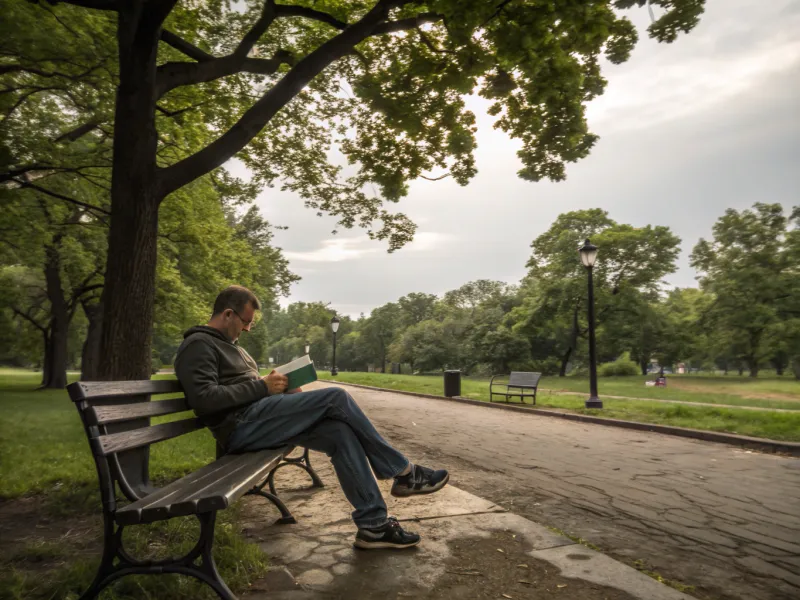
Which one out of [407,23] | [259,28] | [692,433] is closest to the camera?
[407,23]

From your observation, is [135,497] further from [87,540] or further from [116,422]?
[87,540]

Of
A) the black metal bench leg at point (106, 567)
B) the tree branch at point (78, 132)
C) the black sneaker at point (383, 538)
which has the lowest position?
the black sneaker at point (383, 538)

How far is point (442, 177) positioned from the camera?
8656 mm

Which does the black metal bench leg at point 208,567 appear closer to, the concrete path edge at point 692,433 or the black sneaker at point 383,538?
the black sneaker at point 383,538

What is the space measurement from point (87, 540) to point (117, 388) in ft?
4.90

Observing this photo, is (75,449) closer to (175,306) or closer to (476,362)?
(175,306)

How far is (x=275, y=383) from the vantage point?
3217 mm

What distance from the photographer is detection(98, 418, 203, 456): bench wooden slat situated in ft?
7.38

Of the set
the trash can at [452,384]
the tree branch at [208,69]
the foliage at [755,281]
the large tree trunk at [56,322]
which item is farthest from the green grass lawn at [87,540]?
the foliage at [755,281]

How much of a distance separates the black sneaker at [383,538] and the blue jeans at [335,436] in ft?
0.17

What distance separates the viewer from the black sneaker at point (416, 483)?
321 centimetres

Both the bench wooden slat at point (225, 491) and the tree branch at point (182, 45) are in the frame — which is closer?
the bench wooden slat at point (225, 491)

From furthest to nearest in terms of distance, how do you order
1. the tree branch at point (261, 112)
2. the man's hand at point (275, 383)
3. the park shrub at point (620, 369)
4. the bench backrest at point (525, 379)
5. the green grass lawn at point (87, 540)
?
the park shrub at point (620, 369)
the bench backrest at point (525, 379)
the tree branch at point (261, 112)
the man's hand at point (275, 383)
the green grass lawn at point (87, 540)

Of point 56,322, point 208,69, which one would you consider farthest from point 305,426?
point 56,322
